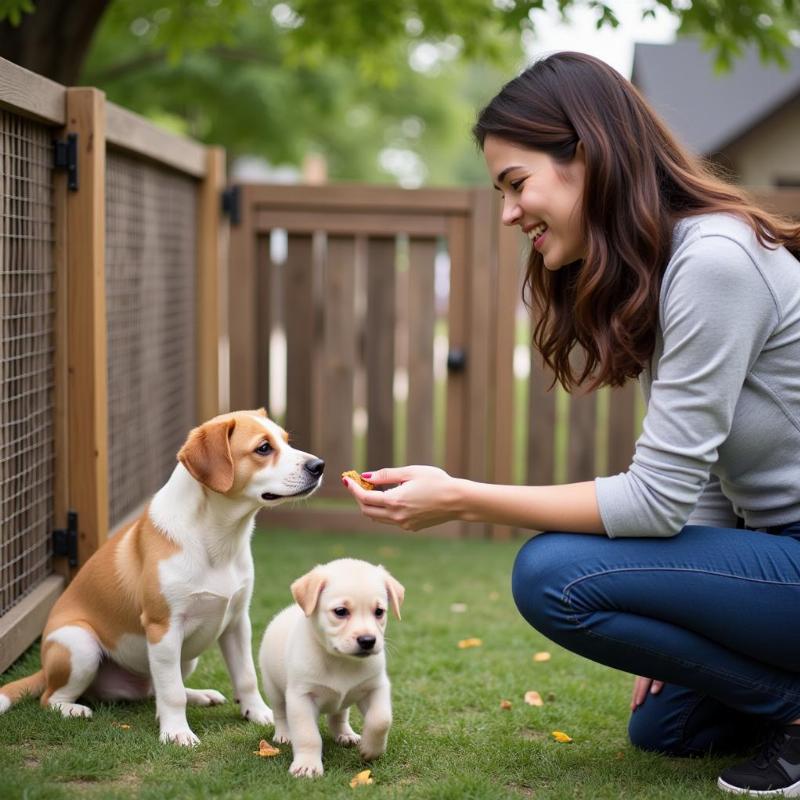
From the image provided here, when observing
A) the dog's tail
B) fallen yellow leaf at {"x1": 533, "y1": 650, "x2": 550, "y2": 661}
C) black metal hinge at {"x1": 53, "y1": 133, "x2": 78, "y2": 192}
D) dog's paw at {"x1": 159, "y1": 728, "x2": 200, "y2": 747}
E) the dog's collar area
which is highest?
black metal hinge at {"x1": 53, "y1": 133, "x2": 78, "y2": 192}

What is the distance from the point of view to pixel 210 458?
134 inches

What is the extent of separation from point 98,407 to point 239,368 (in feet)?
8.42

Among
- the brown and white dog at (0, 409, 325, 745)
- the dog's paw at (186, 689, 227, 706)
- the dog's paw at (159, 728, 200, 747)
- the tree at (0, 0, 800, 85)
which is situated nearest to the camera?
the dog's paw at (159, 728, 200, 747)

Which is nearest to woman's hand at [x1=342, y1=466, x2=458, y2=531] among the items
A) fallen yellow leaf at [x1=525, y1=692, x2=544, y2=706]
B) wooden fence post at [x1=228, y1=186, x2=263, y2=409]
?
fallen yellow leaf at [x1=525, y1=692, x2=544, y2=706]

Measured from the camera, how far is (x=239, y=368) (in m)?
6.95

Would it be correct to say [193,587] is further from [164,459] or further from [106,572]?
[164,459]

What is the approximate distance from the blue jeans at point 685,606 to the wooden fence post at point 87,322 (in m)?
2.05

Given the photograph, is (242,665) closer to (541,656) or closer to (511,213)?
(541,656)

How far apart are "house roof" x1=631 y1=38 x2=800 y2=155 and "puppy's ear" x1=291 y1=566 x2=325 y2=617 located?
10.1 m

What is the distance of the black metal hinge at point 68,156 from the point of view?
14.2ft

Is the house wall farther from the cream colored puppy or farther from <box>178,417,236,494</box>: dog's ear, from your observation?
the cream colored puppy

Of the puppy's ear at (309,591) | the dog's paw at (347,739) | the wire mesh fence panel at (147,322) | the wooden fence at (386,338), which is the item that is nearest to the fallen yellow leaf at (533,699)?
the dog's paw at (347,739)

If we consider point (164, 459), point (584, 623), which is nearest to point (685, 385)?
point (584, 623)

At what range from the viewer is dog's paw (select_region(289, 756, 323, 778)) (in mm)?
3061
